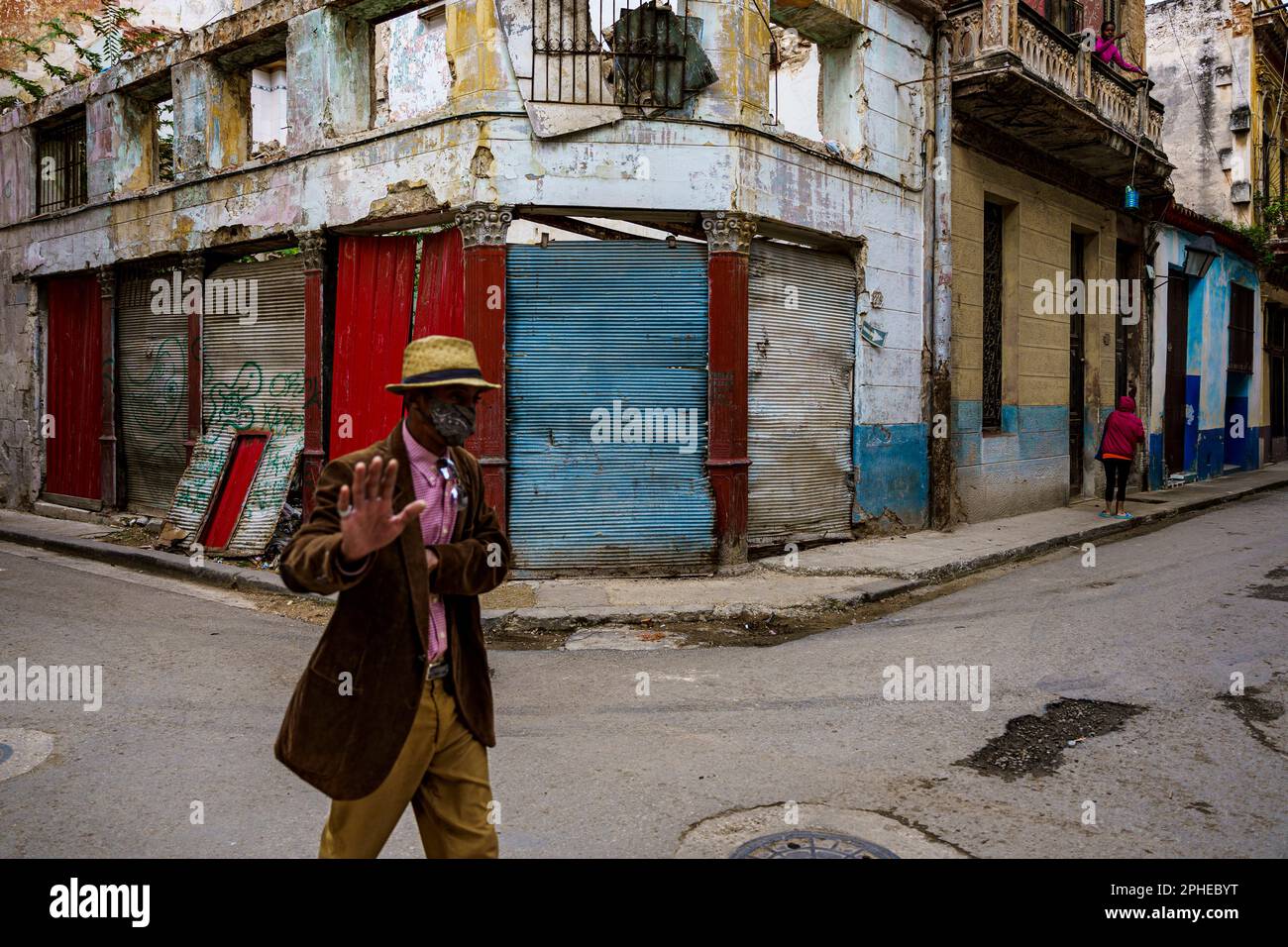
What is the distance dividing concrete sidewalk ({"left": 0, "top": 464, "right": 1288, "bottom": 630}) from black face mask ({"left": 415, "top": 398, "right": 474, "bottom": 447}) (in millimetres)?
5032

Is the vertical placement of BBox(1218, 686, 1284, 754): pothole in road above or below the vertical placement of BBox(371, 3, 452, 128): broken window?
below

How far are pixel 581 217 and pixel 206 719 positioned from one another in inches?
255

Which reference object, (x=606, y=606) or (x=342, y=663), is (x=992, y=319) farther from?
(x=342, y=663)

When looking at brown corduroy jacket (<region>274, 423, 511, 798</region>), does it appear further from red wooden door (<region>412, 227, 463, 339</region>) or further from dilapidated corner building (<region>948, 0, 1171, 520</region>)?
dilapidated corner building (<region>948, 0, 1171, 520</region>)

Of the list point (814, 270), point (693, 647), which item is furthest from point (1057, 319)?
point (693, 647)

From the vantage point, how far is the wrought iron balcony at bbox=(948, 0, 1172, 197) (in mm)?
11859

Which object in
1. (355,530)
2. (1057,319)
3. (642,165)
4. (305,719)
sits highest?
(642,165)

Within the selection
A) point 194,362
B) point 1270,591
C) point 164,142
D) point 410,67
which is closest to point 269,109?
point 410,67

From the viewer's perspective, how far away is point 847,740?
4793mm

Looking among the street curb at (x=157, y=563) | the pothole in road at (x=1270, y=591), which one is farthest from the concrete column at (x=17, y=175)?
the pothole in road at (x=1270, y=591)

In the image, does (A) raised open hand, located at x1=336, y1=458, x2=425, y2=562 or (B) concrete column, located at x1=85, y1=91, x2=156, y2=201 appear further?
(B) concrete column, located at x1=85, y1=91, x2=156, y2=201

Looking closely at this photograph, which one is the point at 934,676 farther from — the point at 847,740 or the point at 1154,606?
the point at 1154,606

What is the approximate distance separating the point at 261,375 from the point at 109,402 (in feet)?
11.7

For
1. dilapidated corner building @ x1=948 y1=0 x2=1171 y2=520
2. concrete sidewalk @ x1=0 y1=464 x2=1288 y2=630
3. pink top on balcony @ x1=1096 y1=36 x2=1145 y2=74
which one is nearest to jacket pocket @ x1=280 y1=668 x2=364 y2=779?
concrete sidewalk @ x1=0 y1=464 x2=1288 y2=630
